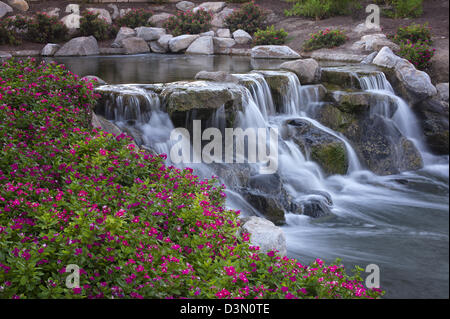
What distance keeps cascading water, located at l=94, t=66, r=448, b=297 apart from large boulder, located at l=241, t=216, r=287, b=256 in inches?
40.8

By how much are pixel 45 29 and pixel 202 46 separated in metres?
5.40

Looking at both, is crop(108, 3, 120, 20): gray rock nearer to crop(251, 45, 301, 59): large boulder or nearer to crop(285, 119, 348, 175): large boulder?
crop(251, 45, 301, 59): large boulder

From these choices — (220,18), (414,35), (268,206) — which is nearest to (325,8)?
(220,18)

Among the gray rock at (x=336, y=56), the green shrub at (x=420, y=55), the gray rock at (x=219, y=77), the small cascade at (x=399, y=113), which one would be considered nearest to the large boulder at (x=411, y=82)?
the small cascade at (x=399, y=113)

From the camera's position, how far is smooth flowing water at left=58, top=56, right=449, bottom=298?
380cm

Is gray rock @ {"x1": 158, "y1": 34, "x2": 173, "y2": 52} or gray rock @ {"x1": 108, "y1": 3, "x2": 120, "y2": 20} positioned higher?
gray rock @ {"x1": 108, "y1": 3, "x2": 120, "y2": 20}

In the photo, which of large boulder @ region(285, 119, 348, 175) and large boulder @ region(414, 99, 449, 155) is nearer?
large boulder @ region(285, 119, 348, 175)

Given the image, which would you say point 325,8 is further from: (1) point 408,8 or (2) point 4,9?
(2) point 4,9

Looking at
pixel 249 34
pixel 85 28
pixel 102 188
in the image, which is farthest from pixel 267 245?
pixel 249 34

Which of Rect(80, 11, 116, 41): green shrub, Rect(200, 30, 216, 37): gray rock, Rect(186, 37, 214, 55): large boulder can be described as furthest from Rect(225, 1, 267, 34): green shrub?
Rect(80, 11, 116, 41): green shrub

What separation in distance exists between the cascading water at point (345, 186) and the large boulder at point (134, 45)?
24.7 ft

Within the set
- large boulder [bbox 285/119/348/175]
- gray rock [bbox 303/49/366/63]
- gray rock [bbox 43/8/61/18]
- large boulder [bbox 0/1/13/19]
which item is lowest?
large boulder [bbox 285/119/348/175]

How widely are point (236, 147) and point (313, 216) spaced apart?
1776mm

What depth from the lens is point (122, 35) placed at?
14945 mm
